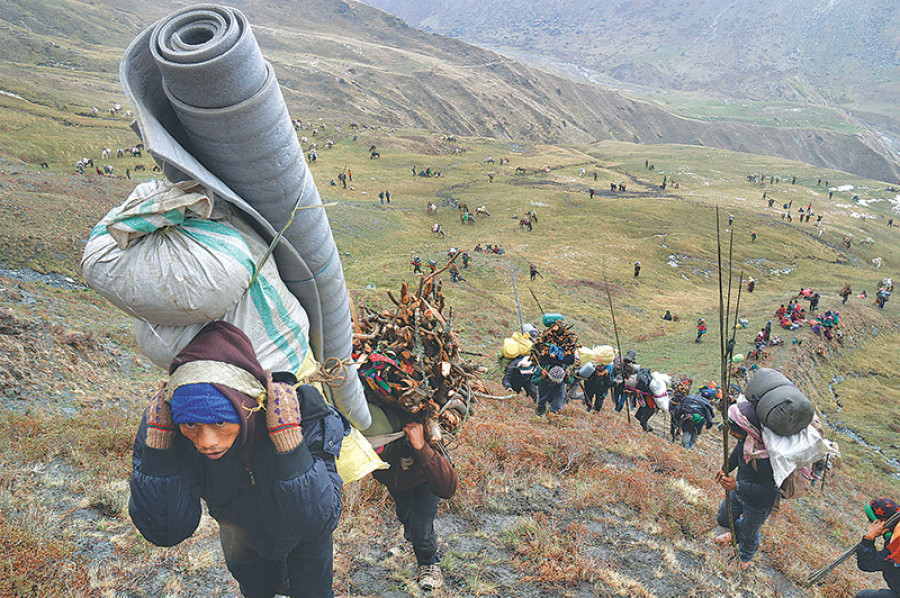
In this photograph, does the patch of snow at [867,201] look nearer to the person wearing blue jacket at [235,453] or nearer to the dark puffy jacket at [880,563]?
the dark puffy jacket at [880,563]

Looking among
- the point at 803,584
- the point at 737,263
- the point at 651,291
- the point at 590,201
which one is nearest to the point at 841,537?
the point at 803,584

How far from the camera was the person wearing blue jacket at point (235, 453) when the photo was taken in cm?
194

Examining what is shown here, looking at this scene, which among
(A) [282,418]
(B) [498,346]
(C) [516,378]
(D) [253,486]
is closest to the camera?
(A) [282,418]

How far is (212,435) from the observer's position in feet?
6.42

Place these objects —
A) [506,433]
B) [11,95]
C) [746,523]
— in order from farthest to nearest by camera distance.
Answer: [11,95]
[506,433]
[746,523]

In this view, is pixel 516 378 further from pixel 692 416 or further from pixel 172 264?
pixel 172 264

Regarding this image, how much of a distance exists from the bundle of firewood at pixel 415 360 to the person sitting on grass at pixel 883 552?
13.3 ft

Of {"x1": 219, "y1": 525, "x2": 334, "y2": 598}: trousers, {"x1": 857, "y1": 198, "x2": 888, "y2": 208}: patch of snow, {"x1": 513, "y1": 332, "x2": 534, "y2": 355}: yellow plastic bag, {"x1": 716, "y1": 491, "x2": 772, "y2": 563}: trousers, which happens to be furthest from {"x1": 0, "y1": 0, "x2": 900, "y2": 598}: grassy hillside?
{"x1": 857, "y1": 198, "x2": 888, "y2": 208}: patch of snow

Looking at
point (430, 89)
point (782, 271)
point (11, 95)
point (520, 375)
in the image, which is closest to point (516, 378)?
point (520, 375)

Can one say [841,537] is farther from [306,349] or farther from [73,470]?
[73,470]

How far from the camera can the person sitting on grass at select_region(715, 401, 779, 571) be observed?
4.86 metres

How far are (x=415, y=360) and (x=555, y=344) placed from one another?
21.7 ft

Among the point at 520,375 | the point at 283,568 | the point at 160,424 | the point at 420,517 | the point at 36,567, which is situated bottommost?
the point at 520,375

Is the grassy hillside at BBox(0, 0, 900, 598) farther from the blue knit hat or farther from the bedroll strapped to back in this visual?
the blue knit hat
